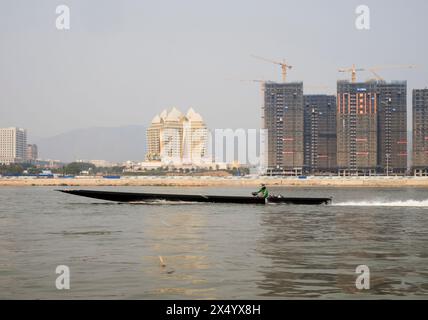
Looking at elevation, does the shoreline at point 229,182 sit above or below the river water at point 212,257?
below

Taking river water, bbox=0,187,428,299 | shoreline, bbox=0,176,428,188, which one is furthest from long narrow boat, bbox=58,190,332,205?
shoreline, bbox=0,176,428,188

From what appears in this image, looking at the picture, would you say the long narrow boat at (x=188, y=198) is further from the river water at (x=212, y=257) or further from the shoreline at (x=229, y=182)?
the shoreline at (x=229, y=182)

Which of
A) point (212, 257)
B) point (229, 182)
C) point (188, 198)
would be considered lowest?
point (229, 182)

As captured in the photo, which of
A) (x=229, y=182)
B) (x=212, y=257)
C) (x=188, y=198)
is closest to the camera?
(x=212, y=257)

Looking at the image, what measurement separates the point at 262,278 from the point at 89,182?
161 m

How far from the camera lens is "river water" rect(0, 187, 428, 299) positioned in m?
17.5

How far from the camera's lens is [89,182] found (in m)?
176

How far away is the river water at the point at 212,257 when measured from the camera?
57.5 feet

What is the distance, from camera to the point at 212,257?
24000mm

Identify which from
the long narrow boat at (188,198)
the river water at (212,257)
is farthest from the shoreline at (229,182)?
the river water at (212,257)

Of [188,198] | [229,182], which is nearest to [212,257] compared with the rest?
[188,198]

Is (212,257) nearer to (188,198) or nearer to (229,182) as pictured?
(188,198)

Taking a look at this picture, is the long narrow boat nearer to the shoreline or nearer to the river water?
the river water
